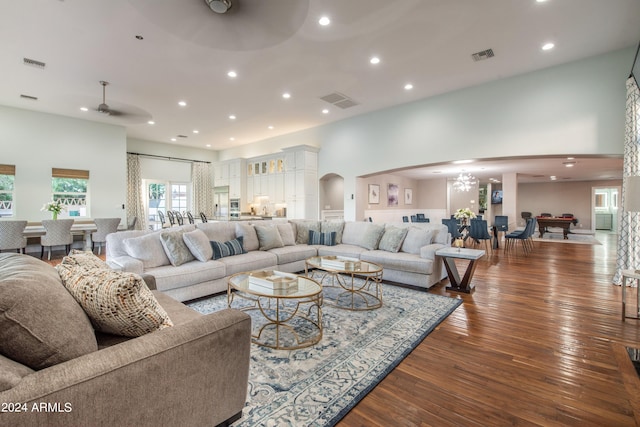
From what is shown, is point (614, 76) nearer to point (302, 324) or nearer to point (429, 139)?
point (429, 139)

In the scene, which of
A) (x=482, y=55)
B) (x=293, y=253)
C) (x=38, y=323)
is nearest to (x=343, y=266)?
(x=293, y=253)

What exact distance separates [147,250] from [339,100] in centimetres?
488

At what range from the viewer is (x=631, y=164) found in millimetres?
4086

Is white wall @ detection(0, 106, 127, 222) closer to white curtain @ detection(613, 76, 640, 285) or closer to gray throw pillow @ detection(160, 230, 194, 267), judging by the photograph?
gray throw pillow @ detection(160, 230, 194, 267)

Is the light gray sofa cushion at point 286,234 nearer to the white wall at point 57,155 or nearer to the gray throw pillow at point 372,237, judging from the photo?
the gray throw pillow at point 372,237

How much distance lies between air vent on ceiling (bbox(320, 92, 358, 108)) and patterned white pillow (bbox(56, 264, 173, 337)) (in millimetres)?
5546

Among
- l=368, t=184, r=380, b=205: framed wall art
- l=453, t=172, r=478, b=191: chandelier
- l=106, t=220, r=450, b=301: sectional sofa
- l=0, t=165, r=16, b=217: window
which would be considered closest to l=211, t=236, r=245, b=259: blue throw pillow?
l=106, t=220, r=450, b=301: sectional sofa

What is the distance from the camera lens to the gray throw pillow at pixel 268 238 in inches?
183

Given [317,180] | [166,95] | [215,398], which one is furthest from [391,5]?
[317,180]

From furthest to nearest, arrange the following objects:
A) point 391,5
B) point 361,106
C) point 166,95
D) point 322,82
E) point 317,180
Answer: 1. point 317,180
2. point 361,106
3. point 166,95
4. point 322,82
5. point 391,5

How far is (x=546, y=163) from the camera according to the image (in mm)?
8898

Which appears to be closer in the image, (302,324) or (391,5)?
(302,324)

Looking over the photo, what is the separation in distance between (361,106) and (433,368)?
5.94m

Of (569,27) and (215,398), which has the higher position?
(569,27)
